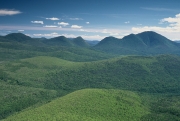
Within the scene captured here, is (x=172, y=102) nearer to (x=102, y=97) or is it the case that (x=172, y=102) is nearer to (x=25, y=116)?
(x=102, y=97)

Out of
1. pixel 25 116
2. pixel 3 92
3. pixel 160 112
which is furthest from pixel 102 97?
pixel 3 92

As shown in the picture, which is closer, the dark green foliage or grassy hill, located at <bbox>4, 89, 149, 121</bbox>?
grassy hill, located at <bbox>4, 89, 149, 121</bbox>

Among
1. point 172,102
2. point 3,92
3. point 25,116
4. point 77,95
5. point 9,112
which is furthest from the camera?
point 3,92

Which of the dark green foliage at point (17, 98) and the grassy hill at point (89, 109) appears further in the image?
the dark green foliage at point (17, 98)

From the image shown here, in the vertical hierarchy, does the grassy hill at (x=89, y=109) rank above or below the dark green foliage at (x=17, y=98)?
above

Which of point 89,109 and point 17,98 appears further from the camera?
point 17,98

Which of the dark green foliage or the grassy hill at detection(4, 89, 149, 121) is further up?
the grassy hill at detection(4, 89, 149, 121)

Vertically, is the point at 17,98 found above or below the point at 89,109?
below

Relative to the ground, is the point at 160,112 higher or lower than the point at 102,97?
lower
